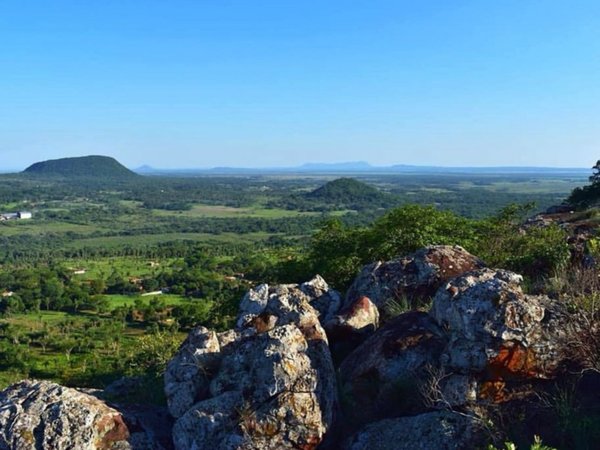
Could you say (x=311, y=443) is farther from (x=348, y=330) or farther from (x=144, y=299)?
(x=144, y=299)

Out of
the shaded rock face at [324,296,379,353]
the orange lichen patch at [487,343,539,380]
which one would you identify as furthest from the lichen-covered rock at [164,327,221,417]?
the orange lichen patch at [487,343,539,380]

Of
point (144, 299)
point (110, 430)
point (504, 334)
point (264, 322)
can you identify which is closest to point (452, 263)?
point (504, 334)

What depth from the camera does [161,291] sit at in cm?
8706

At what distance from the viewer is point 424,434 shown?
704 cm

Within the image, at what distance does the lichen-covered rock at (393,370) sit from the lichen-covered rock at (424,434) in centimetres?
39

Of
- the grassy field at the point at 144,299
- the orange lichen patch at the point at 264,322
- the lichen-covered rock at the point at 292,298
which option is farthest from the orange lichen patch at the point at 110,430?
the grassy field at the point at 144,299

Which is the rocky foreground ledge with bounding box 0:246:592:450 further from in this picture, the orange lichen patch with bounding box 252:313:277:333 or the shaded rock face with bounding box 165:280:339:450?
the orange lichen patch with bounding box 252:313:277:333

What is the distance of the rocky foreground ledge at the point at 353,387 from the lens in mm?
7344

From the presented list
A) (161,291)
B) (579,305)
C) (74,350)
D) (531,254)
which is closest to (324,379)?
(579,305)

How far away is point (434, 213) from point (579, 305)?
33.5 ft

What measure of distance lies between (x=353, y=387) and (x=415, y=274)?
11.8 feet

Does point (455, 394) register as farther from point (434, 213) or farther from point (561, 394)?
point (434, 213)

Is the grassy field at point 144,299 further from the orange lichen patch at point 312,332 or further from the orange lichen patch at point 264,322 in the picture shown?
the orange lichen patch at point 312,332

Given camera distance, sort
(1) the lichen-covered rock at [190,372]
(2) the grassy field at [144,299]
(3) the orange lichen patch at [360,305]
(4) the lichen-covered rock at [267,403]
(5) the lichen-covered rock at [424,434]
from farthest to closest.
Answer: (2) the grassy field at [144,299], (3) the orange lichen patch at [360,305], (1) the lichen-covered rock at [190,372], (4) the lichen-covered rock at [267,403], (5) the lichen-covered rock at [424,434]
